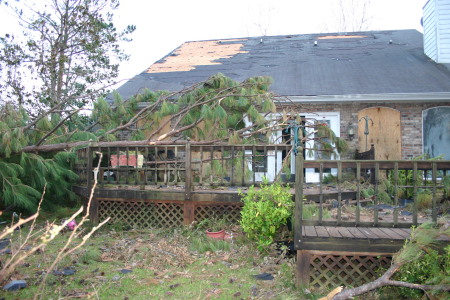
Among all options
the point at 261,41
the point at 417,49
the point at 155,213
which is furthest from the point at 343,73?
the point at 155,213

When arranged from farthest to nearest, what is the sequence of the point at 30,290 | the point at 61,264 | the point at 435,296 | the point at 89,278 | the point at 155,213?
the point at 155,213 → the point at 61,264 → the point at 89,278 → the point at 30,290 → the point at 435,296

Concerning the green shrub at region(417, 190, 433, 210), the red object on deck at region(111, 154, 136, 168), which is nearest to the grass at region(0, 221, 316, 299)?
the red object on deck at region(111, 154, 136, 168)

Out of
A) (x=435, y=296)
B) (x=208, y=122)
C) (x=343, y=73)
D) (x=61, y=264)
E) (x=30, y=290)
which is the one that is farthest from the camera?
(x=343, y=73)

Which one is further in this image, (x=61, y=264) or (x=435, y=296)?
(x=61, y=264)

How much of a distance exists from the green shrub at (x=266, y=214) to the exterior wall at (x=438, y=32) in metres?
9.18

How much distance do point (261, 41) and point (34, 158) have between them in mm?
10946

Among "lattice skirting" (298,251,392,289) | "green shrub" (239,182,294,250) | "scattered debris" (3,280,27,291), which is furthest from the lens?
"green shrub" (239,182,294,250)

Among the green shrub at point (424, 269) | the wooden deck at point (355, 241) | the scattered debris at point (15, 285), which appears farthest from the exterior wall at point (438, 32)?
the scattered debris at point (15, 285)

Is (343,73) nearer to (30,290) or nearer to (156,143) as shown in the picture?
(156,143)

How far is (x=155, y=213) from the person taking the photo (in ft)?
22.1

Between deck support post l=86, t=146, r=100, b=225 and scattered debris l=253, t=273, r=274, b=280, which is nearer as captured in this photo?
scattered debris l=253, t=273, r=274, b=280

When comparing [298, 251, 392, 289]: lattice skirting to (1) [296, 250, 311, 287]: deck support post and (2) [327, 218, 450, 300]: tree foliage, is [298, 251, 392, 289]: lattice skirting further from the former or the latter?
(2) [327, 218, 450, 300]: tree foliage

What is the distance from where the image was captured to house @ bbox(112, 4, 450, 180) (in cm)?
988

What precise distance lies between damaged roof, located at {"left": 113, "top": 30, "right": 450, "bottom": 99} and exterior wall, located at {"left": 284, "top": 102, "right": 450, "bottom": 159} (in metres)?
0.43
